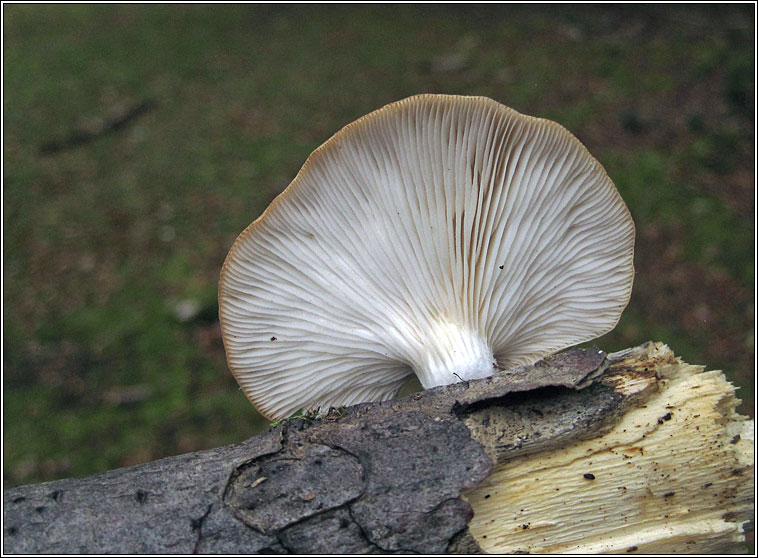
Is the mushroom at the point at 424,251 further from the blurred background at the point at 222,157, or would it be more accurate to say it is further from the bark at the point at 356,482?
the blurred background at the point at 222,157

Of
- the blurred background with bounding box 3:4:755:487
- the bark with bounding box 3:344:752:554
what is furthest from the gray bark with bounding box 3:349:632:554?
the blurred background with bounding box 3:4:755:487

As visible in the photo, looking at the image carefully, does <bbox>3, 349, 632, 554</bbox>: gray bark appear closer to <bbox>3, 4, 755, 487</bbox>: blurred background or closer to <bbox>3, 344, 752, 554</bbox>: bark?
<bbox>3, 344, 752, 554</bbox>: bark

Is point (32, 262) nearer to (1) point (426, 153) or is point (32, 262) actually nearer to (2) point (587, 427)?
(1) point (426, 153)

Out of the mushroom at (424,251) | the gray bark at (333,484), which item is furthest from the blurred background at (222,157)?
the gray bark at (333,484)

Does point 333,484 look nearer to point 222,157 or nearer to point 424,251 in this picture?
point 424,251

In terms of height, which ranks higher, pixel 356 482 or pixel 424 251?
pixel 424 251

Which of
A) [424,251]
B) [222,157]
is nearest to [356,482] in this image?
[424,251]
